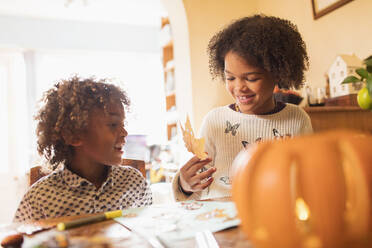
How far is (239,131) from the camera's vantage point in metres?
1.12

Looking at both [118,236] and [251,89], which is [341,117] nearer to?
[251,89]

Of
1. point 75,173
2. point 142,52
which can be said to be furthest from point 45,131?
point 142,52

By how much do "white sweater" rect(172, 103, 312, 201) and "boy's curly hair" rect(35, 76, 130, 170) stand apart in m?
0.41

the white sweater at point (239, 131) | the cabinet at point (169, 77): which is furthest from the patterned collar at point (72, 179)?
the cabinet at point (169, 77)

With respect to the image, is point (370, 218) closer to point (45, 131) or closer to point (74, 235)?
point (74, 235)

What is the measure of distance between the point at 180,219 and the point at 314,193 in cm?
34

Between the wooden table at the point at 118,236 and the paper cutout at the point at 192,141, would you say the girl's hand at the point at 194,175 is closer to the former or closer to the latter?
the paper cutout at the point at 192,141

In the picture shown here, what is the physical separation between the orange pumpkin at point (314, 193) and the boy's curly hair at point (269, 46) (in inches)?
29.7

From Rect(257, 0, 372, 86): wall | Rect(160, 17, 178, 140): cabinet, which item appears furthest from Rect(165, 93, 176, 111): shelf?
Rect(257, 0, 372, 86): wall

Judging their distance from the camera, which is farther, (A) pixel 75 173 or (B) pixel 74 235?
(A) pixel 75 173

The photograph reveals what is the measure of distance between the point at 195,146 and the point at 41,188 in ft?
1.27

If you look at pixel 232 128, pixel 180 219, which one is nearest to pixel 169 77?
pixel 232 128

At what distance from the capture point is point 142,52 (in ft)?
17.8

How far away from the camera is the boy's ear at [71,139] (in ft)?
2.73
